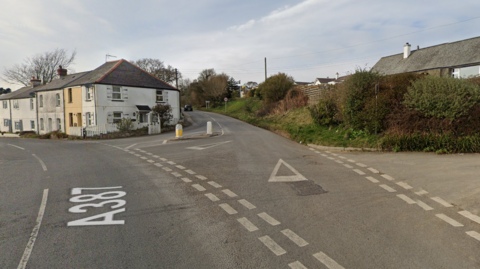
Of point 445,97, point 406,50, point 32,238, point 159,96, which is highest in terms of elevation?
point 406,50

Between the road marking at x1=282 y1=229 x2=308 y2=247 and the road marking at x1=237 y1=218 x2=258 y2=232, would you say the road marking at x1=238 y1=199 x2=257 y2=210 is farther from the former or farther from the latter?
the road marking at x1=282 y1=229 x2=308 y2=247

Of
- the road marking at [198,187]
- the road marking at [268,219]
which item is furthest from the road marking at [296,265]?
the road marking at [198,187]

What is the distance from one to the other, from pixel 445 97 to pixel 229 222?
1105 centimetres

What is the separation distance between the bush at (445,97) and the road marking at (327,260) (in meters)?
10.7

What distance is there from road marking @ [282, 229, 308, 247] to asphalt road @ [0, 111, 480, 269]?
2cm

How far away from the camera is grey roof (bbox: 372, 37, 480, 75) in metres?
28.7

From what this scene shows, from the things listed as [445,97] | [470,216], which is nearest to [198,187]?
[470,216]

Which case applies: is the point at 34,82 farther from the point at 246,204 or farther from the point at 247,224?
the point at 247,224

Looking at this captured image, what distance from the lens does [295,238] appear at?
174 inches

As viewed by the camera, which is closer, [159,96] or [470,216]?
[470,216]

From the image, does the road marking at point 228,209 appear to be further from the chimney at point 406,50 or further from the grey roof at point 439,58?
the chimney at point 406,50

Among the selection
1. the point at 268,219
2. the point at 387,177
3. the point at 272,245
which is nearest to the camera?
the point at 272,245

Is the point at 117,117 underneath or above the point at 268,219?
above

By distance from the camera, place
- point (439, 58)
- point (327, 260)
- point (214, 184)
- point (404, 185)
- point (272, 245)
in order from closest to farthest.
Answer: point (327, 260)
point (272, 245)
point (404, 185)
point (214, 184)
point (439, 58)
